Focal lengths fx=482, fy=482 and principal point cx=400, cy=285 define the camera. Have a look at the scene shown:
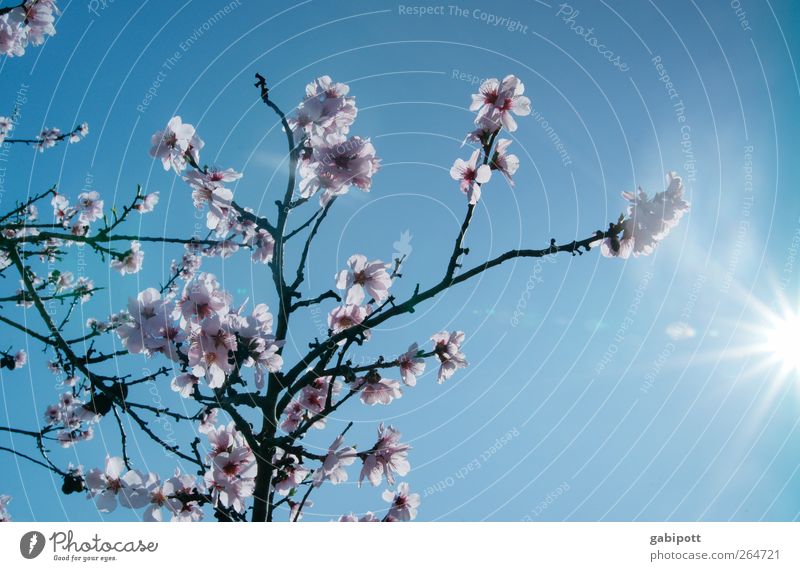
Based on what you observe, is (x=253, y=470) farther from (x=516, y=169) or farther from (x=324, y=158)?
(x=516, y=169)

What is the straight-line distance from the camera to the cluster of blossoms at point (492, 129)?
2348 millimetres

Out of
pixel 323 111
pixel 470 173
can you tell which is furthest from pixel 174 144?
pixel 470 173

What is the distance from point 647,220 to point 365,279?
1.34m

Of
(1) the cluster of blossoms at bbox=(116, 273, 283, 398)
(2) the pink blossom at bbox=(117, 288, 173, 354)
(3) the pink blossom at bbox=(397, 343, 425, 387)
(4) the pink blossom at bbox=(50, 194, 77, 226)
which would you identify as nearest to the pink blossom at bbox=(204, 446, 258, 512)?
(1) the cluster of blossoms at bbox=(116, 273, 283, 398)

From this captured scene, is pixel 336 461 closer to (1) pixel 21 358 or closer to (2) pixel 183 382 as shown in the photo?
(2) pixel 183 382

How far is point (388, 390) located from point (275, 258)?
957mm

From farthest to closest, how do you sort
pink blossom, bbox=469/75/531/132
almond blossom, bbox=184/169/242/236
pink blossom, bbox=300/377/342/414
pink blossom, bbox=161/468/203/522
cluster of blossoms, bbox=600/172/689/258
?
pink blossom, bbox=300/377/342/414 < almond blossom, bbox=184/169/242/236 < pink blossom, bbox=469/75/531/132 < pink blossom, bbox=161/468/203/522 < cluster of blossoms, bbox=600/172/689/258

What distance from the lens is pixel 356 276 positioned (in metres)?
2.47

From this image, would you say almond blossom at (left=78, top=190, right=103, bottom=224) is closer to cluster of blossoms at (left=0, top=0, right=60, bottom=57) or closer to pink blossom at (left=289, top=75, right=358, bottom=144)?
cluster of blossoms at (left=0, top=0, right=60, bottom=57)

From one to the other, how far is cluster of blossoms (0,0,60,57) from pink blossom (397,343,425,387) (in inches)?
110

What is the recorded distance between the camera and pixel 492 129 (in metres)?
2.37

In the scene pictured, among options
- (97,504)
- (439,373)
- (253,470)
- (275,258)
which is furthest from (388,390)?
(97,504)

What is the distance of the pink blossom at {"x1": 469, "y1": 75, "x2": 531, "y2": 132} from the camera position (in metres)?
2.34

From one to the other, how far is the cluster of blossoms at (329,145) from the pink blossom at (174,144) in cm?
54
